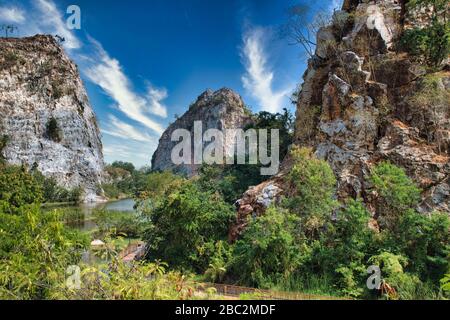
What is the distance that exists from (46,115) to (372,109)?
5832 cm

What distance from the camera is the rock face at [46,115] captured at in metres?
54.2

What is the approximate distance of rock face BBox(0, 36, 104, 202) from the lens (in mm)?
54188

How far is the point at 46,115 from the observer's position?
58250 mm

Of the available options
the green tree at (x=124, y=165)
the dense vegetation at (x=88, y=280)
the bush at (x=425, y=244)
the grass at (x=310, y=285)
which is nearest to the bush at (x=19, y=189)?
the grass at (x=310, y=285)

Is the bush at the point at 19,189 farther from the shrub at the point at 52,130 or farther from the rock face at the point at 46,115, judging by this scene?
the shrub at the point at 52,130

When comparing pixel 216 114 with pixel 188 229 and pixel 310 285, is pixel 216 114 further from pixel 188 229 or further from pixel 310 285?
pixel 310 285

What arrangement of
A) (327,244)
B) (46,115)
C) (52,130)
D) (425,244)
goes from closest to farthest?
(425,244)
(327,244)
(52,130)
(46,115)

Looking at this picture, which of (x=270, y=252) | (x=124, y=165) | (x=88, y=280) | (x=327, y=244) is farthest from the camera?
(x=124, y=165)

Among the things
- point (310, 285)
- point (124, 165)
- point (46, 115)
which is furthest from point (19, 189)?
point (124, 165)

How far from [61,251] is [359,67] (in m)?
17.2

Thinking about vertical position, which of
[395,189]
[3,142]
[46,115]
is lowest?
[395,189]

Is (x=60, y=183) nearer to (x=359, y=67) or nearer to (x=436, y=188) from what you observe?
(x=359, y=67)

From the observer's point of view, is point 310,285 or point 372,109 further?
point 372,109

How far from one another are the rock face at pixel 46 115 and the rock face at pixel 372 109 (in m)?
48.3
